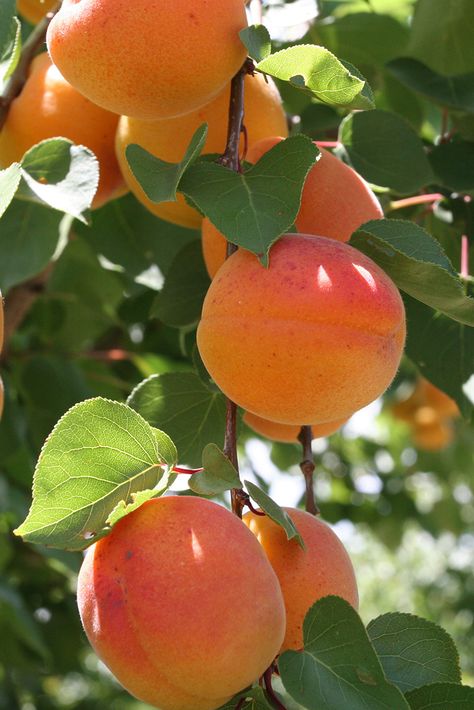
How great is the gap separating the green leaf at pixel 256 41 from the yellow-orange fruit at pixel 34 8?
0.64 metres

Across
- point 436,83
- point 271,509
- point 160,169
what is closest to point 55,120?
Answer: point 160,169

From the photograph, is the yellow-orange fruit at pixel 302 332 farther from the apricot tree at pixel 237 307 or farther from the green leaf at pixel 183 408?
the green leaf at pixel 183 408

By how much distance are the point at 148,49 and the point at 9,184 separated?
0.64 feet

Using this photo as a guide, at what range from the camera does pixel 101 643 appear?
82cm

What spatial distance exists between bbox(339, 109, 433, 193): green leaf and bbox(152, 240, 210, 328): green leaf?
0.26m

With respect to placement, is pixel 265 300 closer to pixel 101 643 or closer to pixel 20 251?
pixel 101 643

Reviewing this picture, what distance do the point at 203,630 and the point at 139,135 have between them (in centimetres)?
65

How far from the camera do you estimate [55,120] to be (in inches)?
51.0

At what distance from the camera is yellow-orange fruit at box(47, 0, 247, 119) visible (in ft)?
3.14

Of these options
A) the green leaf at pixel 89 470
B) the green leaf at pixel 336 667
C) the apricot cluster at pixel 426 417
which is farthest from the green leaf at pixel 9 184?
the apricot cluster at pixel 426 417

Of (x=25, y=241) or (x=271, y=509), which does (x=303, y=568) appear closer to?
(x=271, y=509)

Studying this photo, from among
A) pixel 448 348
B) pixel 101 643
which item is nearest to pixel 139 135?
pixel 448 348

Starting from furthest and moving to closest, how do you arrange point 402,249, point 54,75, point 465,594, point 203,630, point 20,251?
point 465,594 → point 20,251 → point 54,75 → point 402,249 → point 203,630

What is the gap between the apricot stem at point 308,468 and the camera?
1.06 meters
